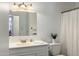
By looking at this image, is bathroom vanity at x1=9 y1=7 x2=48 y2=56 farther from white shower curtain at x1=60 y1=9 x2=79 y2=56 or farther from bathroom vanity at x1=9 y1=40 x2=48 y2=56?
white shower curtain at x1=60 y1=9 x2=79 y2=56

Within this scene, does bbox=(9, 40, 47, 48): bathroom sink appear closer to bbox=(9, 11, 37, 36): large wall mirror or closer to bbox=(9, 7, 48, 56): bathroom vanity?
bbox=(9, 7, 48, 56): bathroom vanity

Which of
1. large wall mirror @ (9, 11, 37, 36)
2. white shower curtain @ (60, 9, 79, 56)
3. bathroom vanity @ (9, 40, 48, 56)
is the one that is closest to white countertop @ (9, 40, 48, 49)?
bathroom vanity @ (9, 40, 48, 56)

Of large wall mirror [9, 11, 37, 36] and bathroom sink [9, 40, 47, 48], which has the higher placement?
large wall mirror [9, 11, 37, 36]

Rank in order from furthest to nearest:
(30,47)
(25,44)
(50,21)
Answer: (25,44), (30,47), (50,21)

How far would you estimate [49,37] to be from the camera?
56.8 inches

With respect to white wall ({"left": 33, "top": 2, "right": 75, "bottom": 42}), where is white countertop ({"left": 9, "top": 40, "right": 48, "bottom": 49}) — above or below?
below

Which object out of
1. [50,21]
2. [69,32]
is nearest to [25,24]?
[50,21]

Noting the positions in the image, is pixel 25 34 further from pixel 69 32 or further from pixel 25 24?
pixel 69 32

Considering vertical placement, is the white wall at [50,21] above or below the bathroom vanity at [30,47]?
above

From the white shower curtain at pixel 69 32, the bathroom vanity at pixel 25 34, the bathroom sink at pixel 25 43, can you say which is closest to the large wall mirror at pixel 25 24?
the bathroom vanity at pixel 25 34

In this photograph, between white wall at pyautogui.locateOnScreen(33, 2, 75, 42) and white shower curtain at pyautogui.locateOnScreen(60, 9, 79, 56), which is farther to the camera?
white shower curtain at pyautogui.locateOnScreen(60, 9, 79, 56)

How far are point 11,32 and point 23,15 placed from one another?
0.31 meters

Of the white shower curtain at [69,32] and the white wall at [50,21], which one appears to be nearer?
the white wall at [50,21]

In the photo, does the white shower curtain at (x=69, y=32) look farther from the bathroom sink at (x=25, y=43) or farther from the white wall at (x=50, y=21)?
the bathroom sink at (x=25, y=43)
